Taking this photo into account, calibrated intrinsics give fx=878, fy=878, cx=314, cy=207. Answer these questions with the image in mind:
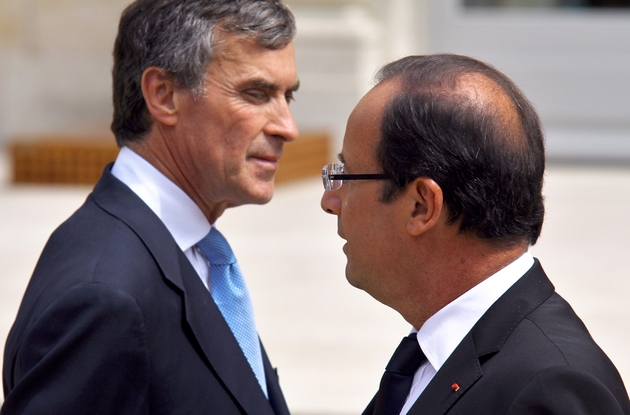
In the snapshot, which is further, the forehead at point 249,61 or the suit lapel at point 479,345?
the forehead at point 249,61

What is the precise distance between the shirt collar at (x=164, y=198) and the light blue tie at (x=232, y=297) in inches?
1.9

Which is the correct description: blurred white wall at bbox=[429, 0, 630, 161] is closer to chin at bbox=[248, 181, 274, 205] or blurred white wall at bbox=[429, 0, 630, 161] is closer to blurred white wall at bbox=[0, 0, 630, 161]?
blurred white wall at bbox=[0, 0, 630, 161]

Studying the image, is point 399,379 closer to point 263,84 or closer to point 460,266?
point 460,266

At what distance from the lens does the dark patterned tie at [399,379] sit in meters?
1.54

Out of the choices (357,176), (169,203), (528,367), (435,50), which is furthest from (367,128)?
(435,50)

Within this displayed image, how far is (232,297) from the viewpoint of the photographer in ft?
6.48

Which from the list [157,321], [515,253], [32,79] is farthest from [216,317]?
[32,79]

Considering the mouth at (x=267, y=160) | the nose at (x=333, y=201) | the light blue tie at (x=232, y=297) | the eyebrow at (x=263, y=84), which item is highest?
the eyebrow at (x=263, y=84)

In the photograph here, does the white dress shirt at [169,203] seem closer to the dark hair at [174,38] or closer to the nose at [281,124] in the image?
the dark hair at [174,38]

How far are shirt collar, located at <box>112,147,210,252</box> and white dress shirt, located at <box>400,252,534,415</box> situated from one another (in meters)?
0.66

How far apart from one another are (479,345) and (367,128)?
0.42 m

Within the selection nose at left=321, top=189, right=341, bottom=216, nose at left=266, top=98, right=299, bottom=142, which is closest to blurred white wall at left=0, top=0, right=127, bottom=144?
nose at left=266, top=98, right=299, bottom=142

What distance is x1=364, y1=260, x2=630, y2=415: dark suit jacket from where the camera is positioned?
1.27 metres

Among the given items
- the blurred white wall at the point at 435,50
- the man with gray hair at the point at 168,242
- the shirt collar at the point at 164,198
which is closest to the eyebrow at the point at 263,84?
the man with gray hair at the point at 168,242
